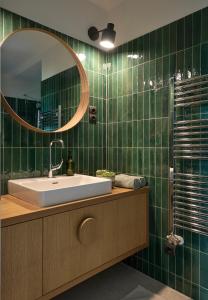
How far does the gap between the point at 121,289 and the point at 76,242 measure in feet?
2.29

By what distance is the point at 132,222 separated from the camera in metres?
1.72

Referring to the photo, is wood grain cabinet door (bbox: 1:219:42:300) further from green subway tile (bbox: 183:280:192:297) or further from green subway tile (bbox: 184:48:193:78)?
green subway tile (bbox: 184:48:193:78)

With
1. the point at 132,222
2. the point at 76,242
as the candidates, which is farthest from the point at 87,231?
the point at 132,222

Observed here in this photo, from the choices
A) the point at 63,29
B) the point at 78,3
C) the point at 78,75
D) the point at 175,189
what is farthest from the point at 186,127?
the point at 78,3

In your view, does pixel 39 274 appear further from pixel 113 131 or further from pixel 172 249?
pixel 113 131

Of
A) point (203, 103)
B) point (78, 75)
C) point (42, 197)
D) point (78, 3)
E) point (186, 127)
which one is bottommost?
point (42, 197)

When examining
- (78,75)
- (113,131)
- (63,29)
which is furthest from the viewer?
(113,131)

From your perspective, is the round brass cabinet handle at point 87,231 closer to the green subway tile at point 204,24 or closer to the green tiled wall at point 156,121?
the green tiled wall at point 156,121

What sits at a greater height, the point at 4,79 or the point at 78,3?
the point at 78,3

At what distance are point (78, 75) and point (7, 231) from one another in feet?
4.56

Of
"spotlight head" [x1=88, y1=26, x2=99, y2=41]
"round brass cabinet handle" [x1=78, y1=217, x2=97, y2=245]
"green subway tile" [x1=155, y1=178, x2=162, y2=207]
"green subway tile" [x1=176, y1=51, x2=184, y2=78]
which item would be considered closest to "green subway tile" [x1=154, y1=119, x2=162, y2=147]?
"green subway tile" [x1=155, y1=178, x2=162, y2=207]

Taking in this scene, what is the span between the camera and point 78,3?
1.92 meters

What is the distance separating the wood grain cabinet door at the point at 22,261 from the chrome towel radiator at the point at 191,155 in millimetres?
1001

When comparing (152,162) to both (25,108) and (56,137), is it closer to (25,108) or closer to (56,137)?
(56,137)
